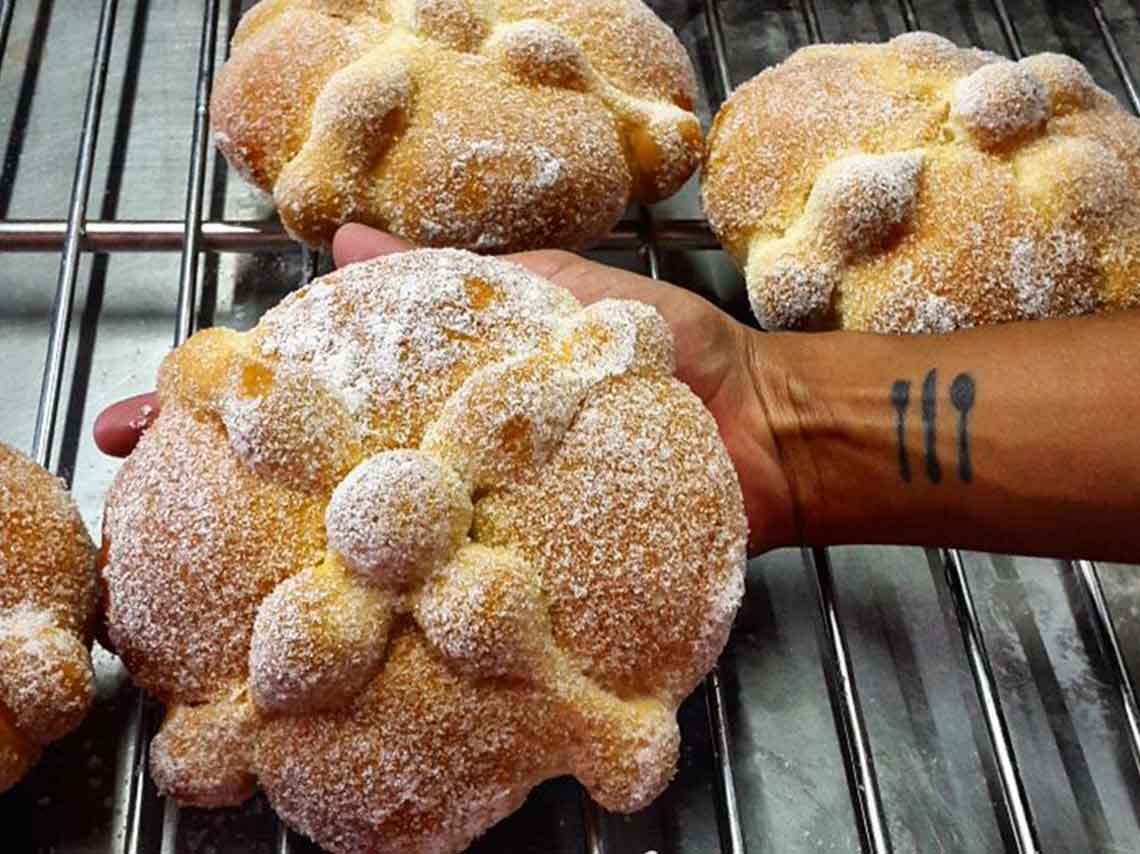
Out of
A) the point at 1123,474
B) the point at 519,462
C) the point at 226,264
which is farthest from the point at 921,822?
the point at 226,264

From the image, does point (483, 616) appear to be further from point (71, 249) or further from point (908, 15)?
point (908, 15)

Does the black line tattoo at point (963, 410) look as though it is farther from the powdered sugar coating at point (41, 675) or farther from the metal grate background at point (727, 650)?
the powdered sugar coating at point (41, 675)

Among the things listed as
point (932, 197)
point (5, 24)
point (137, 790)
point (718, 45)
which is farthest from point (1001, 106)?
point (5, 24)

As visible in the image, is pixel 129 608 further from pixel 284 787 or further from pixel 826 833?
pixel 826 833

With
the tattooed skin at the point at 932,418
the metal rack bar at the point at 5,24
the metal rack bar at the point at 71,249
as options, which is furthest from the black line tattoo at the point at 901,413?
the metal rack bar at the point at 5,24

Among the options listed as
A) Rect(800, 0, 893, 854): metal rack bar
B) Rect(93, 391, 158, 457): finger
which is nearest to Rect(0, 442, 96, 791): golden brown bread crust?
Rect(93, 391, 158, 457): finger

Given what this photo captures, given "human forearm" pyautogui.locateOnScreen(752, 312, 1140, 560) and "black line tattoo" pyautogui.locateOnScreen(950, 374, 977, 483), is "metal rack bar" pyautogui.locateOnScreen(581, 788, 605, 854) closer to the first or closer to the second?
"human forearm" pyautogui.locateOnScreen(752, 312, 1140, 560)
